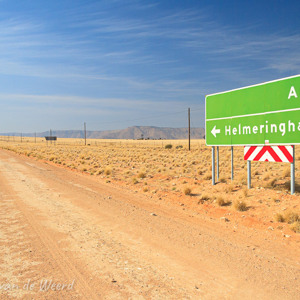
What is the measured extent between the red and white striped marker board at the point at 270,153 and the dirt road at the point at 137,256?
3925 millimetres

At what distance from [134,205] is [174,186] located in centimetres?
449

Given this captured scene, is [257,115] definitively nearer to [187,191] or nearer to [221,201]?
[221,201]

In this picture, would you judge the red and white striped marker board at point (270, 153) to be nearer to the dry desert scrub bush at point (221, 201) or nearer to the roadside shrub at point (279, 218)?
the dry desert scrub bush at point (221, 201)

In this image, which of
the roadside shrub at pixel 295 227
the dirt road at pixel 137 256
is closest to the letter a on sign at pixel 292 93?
the roadside shrub at pixel 295 227

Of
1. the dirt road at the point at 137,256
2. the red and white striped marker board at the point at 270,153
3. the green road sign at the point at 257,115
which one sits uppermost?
the green road sign at the point at 257,115

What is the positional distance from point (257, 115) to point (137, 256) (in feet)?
27.2

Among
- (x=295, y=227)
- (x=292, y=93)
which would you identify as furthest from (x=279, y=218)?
(x=292, y=93)

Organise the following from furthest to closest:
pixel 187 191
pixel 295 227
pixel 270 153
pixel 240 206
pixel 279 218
Result: 1. pixel 187 191
2. pixel 270 153
3. pixel 240 206
4. pixel 279 218
5. pixel 295 227

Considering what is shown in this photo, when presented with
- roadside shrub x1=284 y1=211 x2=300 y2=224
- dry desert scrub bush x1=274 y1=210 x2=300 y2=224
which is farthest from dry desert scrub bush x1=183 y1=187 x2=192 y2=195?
roadside shrub x1=284 y1=211 x2=300 y2=224

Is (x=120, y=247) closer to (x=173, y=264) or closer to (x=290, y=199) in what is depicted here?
(x=173, y=264)

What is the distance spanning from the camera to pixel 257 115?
11617 mm

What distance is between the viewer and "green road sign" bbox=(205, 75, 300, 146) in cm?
999

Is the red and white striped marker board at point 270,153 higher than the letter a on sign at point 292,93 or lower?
lower

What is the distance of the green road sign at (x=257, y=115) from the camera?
32.8 feet
